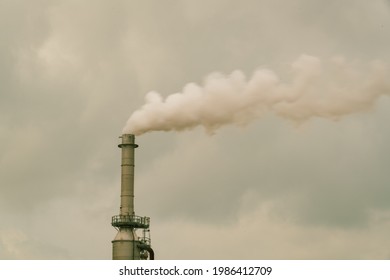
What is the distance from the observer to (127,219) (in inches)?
2320

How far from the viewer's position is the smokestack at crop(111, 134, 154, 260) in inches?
2309

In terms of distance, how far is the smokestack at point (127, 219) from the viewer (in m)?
58.7
